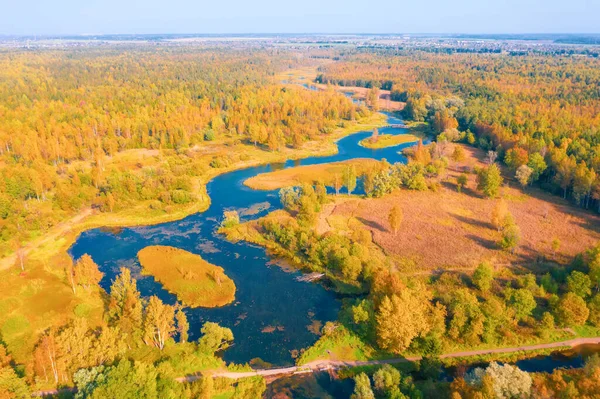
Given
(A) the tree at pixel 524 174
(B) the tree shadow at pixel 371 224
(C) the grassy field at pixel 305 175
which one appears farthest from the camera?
(C) the grassy field at pixel 305 175

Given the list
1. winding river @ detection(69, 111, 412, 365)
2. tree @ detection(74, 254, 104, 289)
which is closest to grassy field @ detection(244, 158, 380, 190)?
winding river @ detection(69, 111, 412, 365)

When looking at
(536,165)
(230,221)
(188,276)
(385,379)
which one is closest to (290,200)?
(230,221)

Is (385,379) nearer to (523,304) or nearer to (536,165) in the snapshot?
(523,304)

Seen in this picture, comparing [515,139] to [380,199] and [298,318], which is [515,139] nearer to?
[380,199]

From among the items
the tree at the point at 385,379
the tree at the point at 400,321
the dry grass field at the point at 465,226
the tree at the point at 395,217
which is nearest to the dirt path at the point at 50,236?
the dry grass field at the point at 465,226

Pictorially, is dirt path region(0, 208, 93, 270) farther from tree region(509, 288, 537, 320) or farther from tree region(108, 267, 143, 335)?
tree region(509, 288, 537, 320)

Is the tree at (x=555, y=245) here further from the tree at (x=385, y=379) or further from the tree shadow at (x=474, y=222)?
the tree at (x=385, y=379)
